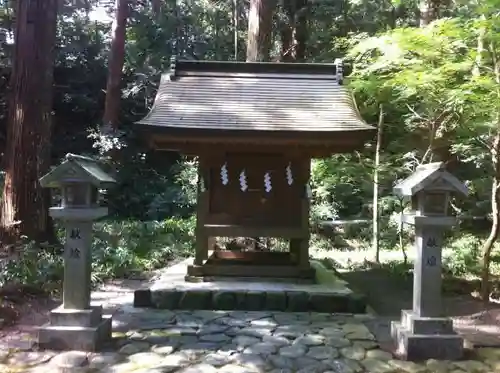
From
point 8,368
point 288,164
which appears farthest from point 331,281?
point 8,368

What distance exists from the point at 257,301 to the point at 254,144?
2.25m

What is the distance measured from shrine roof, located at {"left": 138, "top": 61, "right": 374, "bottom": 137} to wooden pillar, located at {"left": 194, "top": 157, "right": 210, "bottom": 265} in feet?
2.85

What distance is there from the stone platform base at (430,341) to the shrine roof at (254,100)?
2987 mm

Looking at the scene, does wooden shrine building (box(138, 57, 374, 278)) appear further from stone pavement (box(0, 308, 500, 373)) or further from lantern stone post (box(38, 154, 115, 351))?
lantern stone post (box(38, 154, 115, 351))

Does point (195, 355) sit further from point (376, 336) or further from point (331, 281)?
point (331, 281)

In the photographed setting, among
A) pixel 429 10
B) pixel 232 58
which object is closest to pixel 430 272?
pixel 429 10

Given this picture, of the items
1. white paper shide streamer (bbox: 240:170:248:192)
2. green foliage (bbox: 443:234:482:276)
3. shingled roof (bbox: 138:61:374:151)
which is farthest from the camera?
green foliage (bbox: 443:234:482:276)

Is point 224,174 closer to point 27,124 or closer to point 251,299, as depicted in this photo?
point 251,299

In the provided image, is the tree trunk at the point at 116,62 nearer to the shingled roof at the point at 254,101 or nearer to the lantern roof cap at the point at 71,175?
the shingled roof at the point at 254,101

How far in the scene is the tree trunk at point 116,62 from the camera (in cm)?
1525

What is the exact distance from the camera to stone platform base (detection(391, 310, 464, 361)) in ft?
16.9

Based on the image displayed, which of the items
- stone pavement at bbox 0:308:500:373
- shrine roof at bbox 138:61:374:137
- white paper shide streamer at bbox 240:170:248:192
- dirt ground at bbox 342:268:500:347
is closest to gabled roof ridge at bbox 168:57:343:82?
shrine roof at bbox 138:61:374:137

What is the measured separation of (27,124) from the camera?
29.2 feet

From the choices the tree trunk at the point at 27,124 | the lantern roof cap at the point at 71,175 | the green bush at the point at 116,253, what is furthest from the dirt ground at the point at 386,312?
the tree trunk at the point at 27,124
